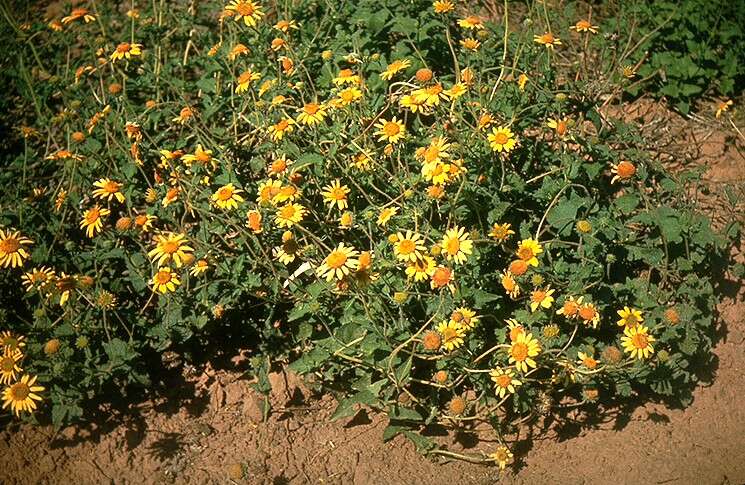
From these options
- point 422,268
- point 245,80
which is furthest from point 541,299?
point 245,80

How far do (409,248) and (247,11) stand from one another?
1.68 m

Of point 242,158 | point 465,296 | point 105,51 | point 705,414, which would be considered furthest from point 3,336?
point 705,414

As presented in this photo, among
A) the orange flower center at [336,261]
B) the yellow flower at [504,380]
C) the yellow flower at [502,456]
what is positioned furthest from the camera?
the yellow flower at [502,456]

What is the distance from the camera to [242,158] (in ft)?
12.6

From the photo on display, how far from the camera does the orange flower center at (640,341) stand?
3074 mm

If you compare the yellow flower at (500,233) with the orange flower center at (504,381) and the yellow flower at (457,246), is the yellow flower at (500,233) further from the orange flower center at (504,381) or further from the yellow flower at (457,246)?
the orange flower center at (504,381)

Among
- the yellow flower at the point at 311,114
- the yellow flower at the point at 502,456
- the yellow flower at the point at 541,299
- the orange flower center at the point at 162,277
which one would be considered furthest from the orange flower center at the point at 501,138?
the orange flower center at the point at 162,277

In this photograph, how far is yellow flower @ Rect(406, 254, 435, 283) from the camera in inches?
120

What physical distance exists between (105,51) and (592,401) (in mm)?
3141

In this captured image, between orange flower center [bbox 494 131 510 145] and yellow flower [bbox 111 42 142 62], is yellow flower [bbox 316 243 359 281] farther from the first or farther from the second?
yellow flower [bbox 111 42 142 62]

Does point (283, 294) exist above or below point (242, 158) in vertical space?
below

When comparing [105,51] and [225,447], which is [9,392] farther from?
[105,51]

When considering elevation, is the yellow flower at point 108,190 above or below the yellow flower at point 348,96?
below

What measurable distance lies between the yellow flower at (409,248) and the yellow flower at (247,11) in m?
1.54
